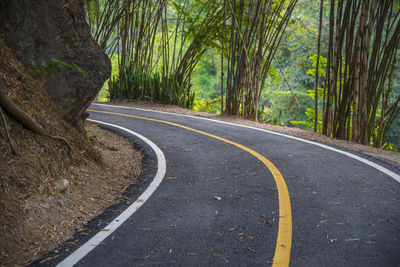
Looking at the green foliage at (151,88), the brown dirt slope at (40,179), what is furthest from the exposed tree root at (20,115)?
the green foliage at (151,88)

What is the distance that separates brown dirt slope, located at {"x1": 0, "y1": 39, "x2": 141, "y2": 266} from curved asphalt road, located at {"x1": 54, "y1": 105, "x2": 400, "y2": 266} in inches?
23.3

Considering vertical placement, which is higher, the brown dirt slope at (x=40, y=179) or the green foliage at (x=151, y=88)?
the green foliage at (x=151, y=88)

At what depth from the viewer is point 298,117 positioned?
21.9m

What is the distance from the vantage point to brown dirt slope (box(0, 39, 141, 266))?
3.38 metres

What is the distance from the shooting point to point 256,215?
4.05m

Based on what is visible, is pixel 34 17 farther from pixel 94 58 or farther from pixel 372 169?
pixel 372 169

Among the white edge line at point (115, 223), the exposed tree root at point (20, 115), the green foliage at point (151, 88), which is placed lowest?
the white edge line at point (115, 223)

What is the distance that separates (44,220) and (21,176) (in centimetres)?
57

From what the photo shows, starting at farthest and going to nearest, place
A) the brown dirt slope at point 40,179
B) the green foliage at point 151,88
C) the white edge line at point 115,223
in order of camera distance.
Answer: the green foliage at point 151,88 → the brown dirt slope at point 40,179 → the white edge line at point 115,223

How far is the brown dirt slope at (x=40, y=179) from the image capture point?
3377mm

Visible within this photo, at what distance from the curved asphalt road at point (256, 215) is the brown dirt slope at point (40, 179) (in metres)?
0.59

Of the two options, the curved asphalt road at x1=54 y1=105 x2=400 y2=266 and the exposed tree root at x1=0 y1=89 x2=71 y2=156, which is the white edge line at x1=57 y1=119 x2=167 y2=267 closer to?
the curved asphalt road at x1=54 y1=105 x2=400 y2=266

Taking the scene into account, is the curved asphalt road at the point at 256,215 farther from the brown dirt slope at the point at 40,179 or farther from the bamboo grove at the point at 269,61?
the bamboo grove at the point at 269,61

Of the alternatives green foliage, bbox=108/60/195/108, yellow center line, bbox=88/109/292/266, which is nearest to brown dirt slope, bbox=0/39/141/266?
yellow center line, bbox=88/109/292/266
